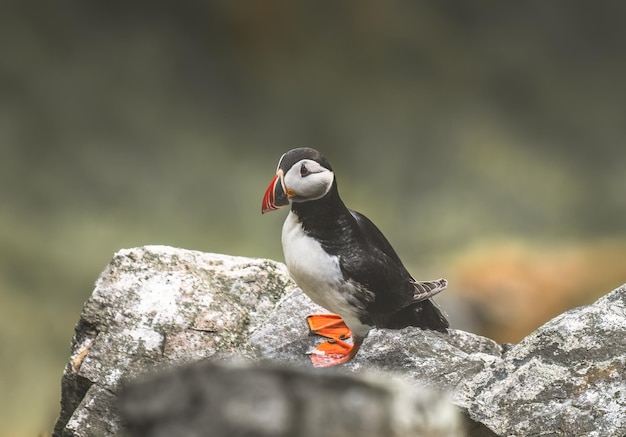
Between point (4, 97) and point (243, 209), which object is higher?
point (4, 97)

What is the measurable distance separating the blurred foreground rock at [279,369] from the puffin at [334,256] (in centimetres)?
13

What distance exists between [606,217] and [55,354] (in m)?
3.35

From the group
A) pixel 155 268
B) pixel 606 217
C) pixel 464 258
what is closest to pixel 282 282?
pixel 155 268

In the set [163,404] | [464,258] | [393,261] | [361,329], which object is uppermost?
[464,258]

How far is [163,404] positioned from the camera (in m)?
1.11

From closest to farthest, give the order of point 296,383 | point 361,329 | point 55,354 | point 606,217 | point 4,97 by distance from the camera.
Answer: point 296,383
point 361,329
point 55,354
point 4,97
point 606,217

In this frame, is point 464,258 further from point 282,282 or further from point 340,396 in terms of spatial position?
point 340,396

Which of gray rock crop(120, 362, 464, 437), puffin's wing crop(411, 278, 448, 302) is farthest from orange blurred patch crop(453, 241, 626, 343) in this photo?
gray rock crop(120, 362, 464, 437)

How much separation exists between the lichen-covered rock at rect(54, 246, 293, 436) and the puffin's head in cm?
42

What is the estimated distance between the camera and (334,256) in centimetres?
220

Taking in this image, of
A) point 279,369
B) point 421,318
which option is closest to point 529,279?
point 421,318

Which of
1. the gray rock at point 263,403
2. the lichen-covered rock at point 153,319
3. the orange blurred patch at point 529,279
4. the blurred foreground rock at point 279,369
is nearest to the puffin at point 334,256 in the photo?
the blurred foreground rock at point 279,369

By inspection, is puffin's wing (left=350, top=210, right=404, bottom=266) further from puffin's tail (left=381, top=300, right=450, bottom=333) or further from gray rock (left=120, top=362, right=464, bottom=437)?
gray rock (left=120, top=362, right=464, bottom=437)

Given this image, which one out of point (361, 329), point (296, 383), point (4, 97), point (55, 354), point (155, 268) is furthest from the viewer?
point (4, 97)
